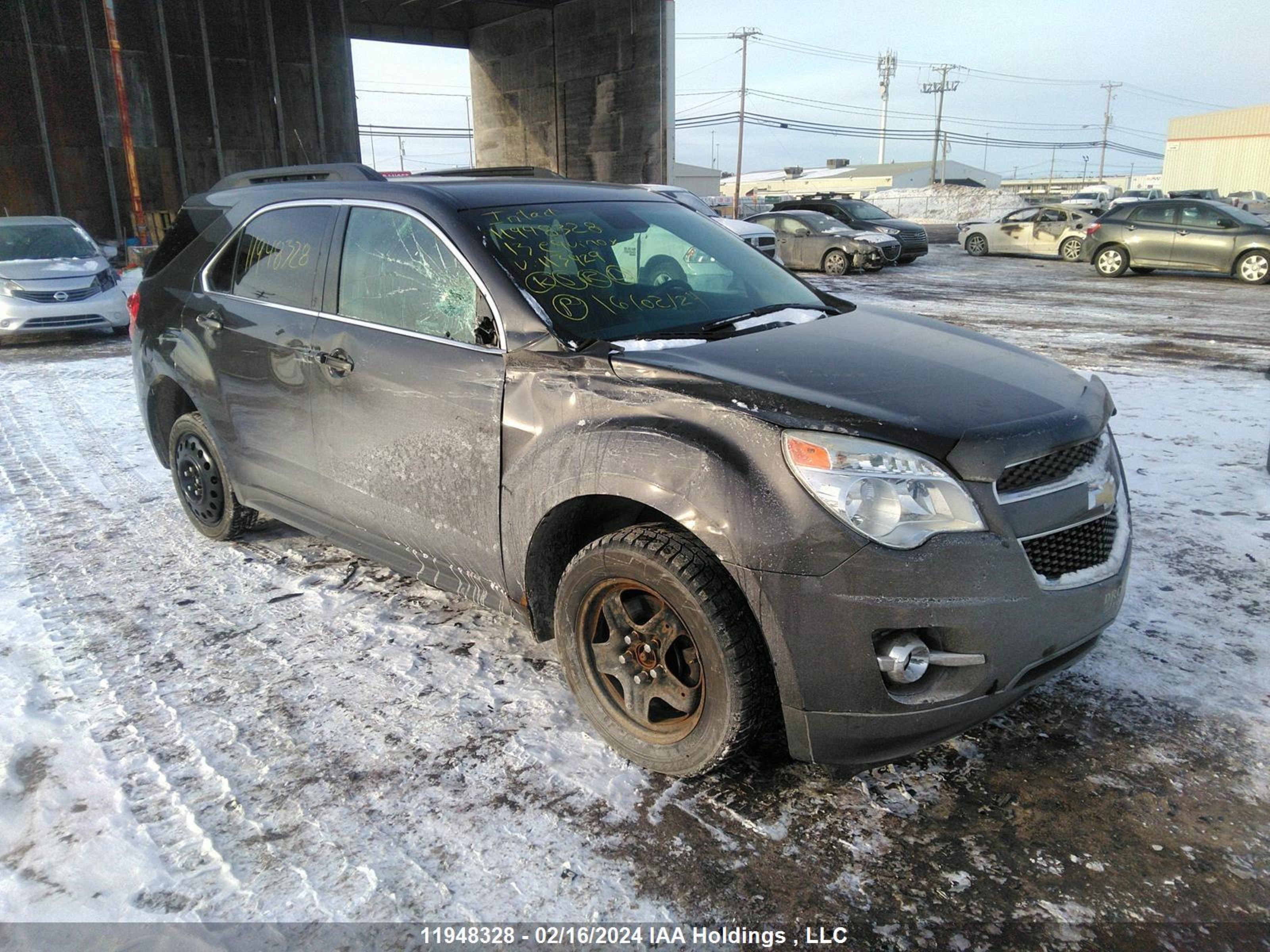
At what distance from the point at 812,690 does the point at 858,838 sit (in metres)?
0.48

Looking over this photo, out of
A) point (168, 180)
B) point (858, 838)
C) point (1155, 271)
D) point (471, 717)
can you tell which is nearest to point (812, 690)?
point (858, 838)

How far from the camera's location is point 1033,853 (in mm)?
2414

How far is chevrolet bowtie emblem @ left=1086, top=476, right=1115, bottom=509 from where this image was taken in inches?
104

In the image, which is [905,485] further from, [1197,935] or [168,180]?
[168,180]

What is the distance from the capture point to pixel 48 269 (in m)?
11.5

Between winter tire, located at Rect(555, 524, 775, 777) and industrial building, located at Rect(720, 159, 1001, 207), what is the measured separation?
83655 millimetres

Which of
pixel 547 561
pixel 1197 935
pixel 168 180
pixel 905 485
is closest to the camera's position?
pixel 1197 935

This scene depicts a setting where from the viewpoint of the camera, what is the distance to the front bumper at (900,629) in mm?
2287

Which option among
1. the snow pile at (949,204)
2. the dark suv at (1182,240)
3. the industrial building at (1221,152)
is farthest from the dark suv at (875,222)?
the industrial building at (1221,152)

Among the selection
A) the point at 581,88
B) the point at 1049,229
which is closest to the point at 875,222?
the point at 1049,229

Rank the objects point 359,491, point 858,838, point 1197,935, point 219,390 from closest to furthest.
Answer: point 1197,935
point 858,838
point 359,491
point 219,390

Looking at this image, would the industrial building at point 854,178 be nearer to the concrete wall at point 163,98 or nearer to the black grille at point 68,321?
the concrete wall at point 163,98

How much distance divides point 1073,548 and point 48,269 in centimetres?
1287

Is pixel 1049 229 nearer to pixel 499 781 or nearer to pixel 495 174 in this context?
pixel 495 174
